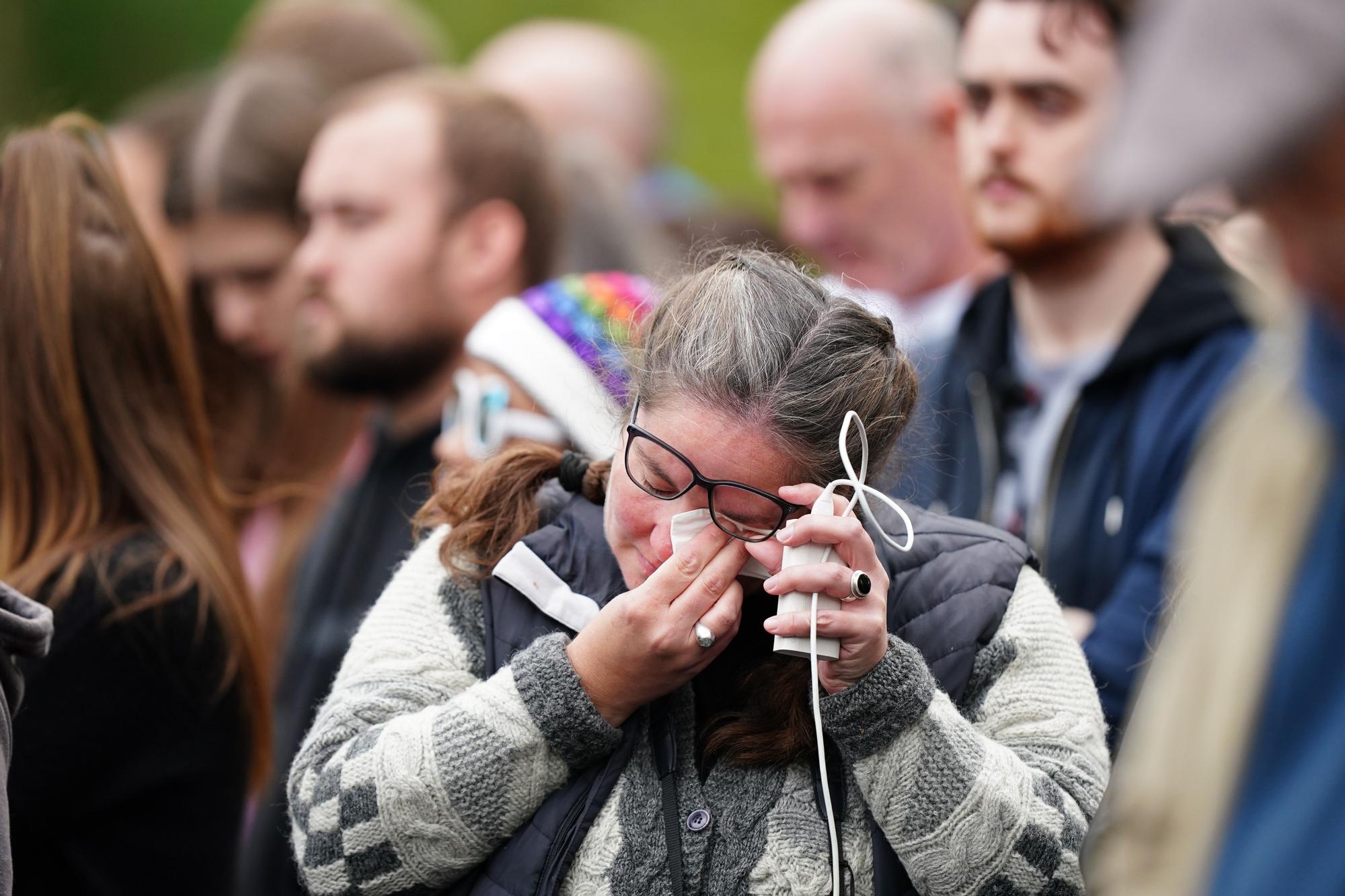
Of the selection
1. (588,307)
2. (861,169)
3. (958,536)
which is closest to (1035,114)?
(588,307)

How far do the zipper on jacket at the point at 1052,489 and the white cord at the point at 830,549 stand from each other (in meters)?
1.24

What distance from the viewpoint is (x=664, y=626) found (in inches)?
77.7

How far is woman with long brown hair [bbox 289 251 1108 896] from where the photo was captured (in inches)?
78.0

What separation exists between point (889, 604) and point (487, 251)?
2.32 meters

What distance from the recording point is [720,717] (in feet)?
6.98

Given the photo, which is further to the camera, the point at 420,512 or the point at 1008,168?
the point at 1008,168

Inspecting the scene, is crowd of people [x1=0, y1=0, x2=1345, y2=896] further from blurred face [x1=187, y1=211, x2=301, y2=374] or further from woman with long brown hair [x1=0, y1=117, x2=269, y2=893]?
blurred face [x1=187, y1=211, x2=301, y2=374]

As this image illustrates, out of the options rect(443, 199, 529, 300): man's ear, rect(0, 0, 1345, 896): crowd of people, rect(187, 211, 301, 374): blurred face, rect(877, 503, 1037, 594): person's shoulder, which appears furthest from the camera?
rect(187, 211, 301, 374): blurred face

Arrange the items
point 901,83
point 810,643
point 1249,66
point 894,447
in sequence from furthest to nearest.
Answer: point 901,83
point 894,447
point 810,643
point 1249,66

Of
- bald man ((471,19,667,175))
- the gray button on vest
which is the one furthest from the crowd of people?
bald man ((471,19,667,175))

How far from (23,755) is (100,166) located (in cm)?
115

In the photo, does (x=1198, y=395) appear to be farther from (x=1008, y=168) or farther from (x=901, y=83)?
(x=901, y=83)

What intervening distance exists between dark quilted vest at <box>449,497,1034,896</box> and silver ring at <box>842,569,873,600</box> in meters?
0.21

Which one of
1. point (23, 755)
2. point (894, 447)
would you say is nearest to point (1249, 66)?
point (894, 447)
